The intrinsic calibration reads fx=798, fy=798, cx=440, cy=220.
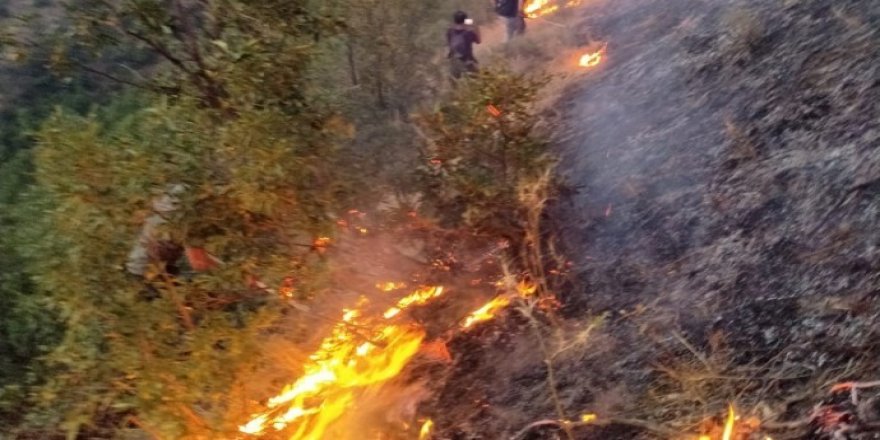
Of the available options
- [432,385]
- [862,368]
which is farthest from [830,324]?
[432,385]

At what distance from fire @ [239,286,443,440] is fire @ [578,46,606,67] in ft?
16.8

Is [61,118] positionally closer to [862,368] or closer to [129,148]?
[129,148]

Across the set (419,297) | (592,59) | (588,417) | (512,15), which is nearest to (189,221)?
(419,297)

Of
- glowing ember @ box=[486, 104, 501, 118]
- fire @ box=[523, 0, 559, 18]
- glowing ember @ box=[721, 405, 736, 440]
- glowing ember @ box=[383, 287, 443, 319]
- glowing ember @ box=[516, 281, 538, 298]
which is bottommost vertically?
glowing ember @ box=[383, 287, 443, 319]

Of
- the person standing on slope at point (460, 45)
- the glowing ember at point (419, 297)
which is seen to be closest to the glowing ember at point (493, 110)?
the glowing ember at point (419, 297)

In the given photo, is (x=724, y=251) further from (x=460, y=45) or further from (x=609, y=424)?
(x=460, y=45)

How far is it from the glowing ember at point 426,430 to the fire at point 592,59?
20.5ft

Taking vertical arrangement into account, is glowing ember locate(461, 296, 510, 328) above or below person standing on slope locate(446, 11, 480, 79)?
below

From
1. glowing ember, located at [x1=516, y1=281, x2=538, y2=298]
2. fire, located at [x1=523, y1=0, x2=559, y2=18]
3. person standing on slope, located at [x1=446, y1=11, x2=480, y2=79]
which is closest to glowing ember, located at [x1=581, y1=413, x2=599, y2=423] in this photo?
glowing ember, located at [x1=516, y1=281, x2=538, y2=298]

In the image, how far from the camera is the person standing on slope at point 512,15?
532 inches

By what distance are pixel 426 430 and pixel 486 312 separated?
4.77 ft

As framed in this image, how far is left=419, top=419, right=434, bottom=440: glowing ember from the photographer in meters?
6.15

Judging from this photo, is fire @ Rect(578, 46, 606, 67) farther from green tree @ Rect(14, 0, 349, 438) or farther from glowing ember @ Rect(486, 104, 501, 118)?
green tree @ Rect(14, 0, 349, 438)

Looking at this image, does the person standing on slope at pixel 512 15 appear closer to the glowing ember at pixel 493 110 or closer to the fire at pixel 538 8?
the fire at pixel 538 8
